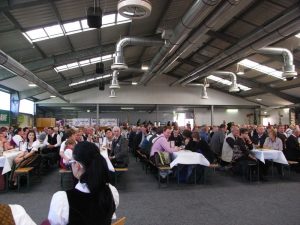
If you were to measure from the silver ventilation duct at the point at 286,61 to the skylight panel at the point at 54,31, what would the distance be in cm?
593

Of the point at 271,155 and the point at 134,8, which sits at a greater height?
the point at 134,8

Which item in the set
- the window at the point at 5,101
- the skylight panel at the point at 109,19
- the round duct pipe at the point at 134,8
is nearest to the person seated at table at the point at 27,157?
the skylight panel at the point at 109,19

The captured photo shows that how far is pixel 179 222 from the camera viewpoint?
3.97 m

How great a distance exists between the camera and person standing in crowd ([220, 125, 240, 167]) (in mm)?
6914

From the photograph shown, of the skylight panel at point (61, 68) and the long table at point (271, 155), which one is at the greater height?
the skylight panel at point (61, 68)

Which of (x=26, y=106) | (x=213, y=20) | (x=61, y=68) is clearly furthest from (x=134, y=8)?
(x=26, y=106)

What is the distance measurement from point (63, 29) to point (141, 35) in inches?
143

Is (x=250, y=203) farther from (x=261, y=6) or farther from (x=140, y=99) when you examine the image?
(x=140, y=99)

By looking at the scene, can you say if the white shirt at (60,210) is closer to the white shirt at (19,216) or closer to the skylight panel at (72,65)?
the white shirt at (19,216)

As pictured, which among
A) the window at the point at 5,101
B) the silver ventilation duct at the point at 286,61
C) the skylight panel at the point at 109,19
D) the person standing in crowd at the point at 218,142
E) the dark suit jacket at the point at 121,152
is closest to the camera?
the dark suit jacket at the point at 121,152

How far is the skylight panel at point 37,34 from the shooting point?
7325mm

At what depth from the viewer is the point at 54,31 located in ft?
25.3

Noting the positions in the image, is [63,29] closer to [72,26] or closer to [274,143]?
[72,26]

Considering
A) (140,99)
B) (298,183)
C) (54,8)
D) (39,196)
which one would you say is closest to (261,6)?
(298,183)
